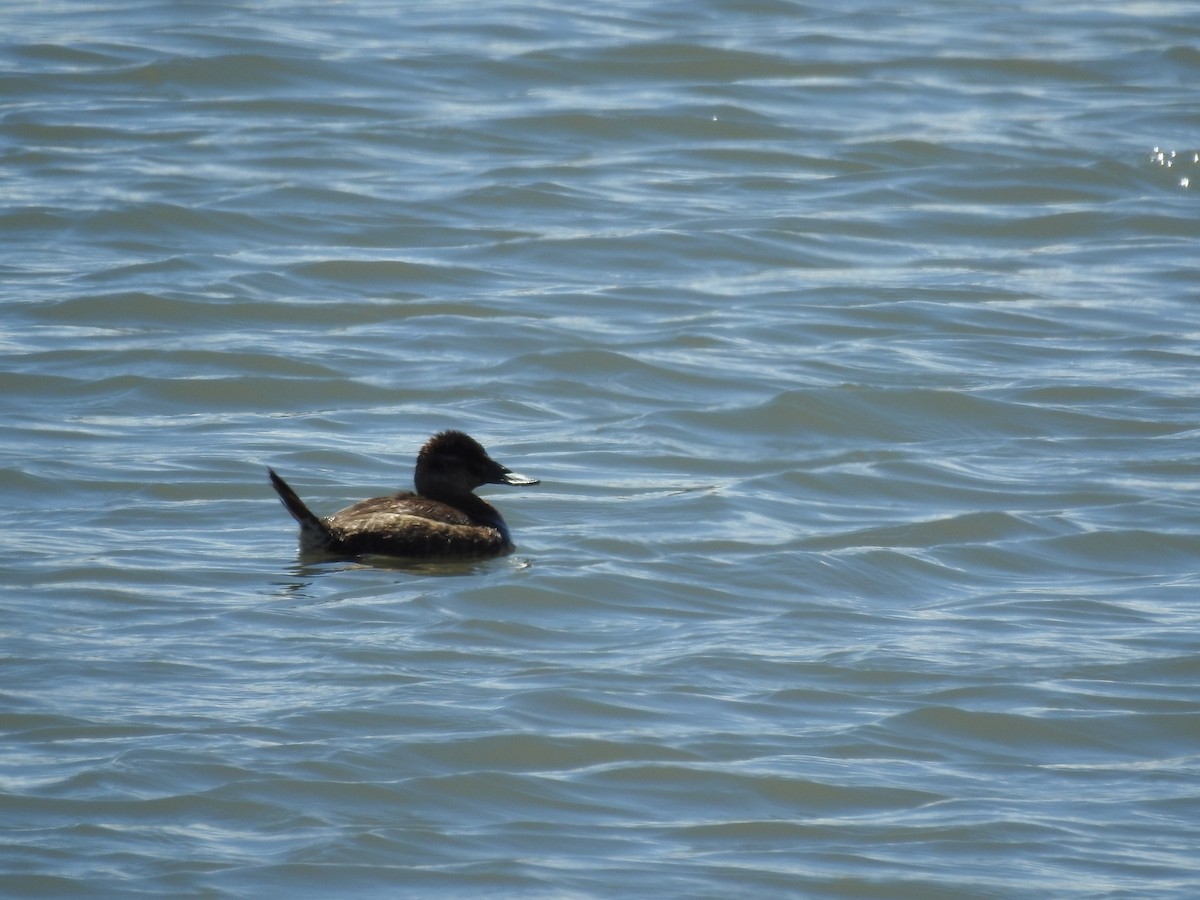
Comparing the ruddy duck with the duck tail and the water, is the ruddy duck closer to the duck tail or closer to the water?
the duck tail

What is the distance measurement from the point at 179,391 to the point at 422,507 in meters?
2.47

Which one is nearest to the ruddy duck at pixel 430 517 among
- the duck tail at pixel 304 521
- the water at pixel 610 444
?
the duck tail at pixel 304 521

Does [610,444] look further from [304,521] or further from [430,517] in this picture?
[304,521]

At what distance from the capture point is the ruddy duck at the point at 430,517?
25.6 feet

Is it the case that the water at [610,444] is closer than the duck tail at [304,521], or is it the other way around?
the water at [610,444]

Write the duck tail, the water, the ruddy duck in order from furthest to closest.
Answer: the ruddy duck < the duck tail < the water

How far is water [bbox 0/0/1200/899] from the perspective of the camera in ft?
18.5

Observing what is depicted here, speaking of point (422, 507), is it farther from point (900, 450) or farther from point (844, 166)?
point (844, 166)

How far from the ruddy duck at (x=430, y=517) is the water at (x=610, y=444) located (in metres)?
0.14

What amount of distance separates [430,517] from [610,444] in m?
1.69

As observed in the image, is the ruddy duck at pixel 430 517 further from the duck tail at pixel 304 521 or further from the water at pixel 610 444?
the water at pixel 610 444

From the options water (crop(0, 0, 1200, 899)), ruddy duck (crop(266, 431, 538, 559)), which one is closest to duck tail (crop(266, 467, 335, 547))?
ruddy duck (crop(266, 431, 538, 559))

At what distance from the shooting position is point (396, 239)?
13180 mm

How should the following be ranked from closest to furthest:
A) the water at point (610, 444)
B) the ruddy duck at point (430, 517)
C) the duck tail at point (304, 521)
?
1. the water at point (610, 444)
2. the duck tail at point (304, 521)
3. the ruddy duck at point (430, 517)
